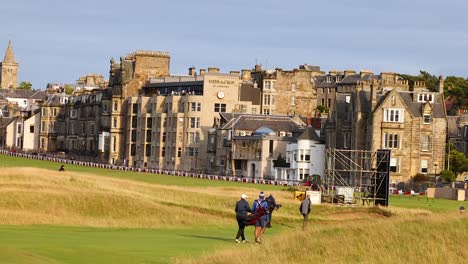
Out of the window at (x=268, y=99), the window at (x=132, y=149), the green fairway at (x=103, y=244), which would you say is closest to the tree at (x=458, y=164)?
the window at (x=268, y=99)

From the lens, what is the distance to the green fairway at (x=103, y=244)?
152ft

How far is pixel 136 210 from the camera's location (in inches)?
3034

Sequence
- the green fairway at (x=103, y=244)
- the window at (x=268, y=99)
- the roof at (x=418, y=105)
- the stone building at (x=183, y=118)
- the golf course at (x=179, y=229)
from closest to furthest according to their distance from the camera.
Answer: the green fairway at (x=103, y=244) < the golf course at (x=179, y=229) < the roof at (x=418, y=105) < the stone building at (x=183, y=118) < the window at (x=268, y=99)

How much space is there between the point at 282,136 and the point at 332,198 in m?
62.7

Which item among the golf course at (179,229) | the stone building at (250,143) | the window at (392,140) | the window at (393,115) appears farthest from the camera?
the stone building at (250,143)

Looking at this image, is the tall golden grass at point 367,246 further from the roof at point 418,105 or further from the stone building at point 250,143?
the stone building at point 250,143

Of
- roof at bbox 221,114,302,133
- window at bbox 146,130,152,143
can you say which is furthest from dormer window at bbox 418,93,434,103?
window at bbox 146,130,152,143

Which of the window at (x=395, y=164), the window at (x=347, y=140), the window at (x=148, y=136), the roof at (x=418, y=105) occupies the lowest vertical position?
the window at (x=395, y=164)

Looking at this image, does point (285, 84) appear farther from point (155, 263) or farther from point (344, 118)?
point (155, 263)

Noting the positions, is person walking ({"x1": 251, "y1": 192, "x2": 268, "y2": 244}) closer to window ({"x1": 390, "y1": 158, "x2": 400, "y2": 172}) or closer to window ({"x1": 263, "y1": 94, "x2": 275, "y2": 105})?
window ({"x1": 390, "y1": 158, "x2": 400, "y2": 172})

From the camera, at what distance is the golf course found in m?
48.0

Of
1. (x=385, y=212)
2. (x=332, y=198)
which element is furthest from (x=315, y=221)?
(x=332, y=198)

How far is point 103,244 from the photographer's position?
5309 centimetres

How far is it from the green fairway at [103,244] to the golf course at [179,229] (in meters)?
0.05
